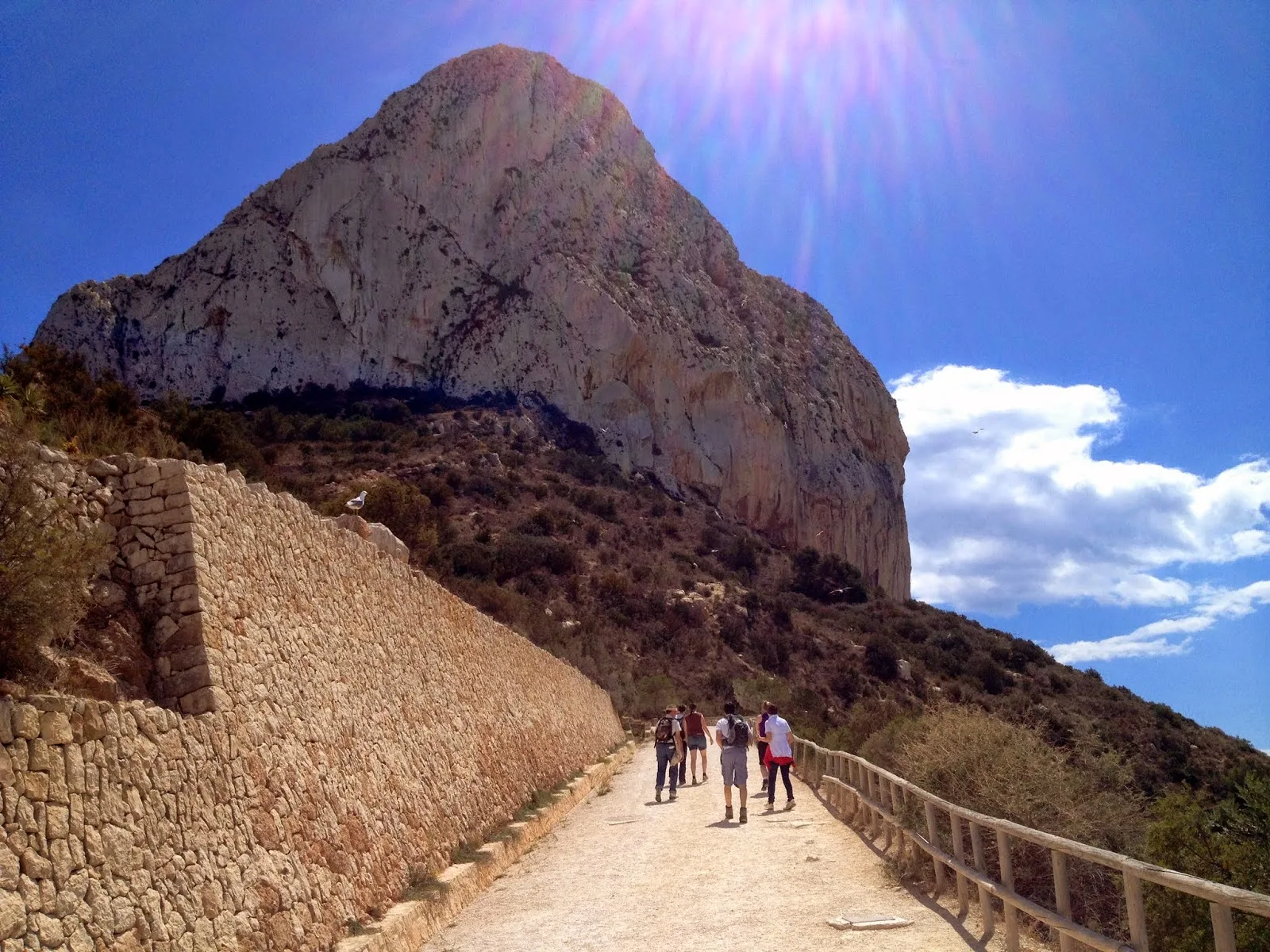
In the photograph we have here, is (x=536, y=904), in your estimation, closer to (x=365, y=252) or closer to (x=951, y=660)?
(x=951, y=660)

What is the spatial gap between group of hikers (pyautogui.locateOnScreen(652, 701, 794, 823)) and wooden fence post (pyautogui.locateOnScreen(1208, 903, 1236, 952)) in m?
10.6

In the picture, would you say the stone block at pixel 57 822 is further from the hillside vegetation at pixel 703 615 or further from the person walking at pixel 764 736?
the person walking at pixel 764 736

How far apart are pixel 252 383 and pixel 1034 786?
71087 millimetres

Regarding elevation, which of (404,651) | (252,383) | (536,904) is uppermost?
(252,383)

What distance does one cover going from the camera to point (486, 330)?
7494 centimetres

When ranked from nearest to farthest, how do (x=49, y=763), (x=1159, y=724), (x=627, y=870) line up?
(x=49, y=763)
(x=627, y=870)
(x=1159, y=724)

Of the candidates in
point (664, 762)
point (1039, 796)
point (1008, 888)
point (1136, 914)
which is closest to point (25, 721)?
point (1136, 914)

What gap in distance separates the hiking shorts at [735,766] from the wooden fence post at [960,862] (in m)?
6.65

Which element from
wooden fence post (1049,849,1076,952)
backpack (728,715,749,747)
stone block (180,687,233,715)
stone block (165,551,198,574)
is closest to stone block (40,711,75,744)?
stone block (180,687,233,715)

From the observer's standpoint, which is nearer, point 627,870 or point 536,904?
point 536,904

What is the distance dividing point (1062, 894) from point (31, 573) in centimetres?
658

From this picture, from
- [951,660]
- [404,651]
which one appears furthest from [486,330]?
[404,651]

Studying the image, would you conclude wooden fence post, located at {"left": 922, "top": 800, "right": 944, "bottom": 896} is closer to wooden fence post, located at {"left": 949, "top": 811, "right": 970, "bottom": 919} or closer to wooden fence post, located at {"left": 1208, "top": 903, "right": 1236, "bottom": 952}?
wooden fence post, located at {"left": 949, "top": 811, "right": 970, "bottom": 919}

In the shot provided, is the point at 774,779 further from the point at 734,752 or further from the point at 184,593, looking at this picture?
the point at 184,593
